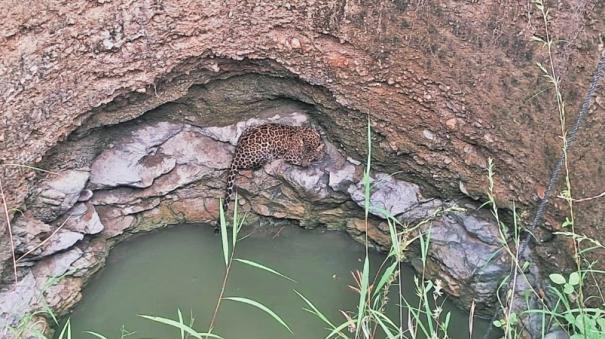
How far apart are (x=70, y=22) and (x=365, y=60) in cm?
160

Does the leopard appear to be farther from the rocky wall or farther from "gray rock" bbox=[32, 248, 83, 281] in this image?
"gray rock" bbox=[32, 248, 83, 281]

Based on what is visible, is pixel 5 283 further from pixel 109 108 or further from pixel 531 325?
pixel 531 325

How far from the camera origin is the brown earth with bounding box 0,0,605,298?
11.3 feet

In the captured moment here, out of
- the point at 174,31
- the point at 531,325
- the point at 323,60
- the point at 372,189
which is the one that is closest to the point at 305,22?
the point at 323,60

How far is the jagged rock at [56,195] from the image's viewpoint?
149 inches

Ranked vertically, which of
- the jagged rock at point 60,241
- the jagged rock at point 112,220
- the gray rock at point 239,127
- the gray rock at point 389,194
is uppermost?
the gray rock at point 239,127

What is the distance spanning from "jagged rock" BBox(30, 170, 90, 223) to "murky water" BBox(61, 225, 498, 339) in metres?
0.47

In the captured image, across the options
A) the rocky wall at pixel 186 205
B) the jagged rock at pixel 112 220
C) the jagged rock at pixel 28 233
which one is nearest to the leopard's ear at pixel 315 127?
the rocky wall at pixel 186 205

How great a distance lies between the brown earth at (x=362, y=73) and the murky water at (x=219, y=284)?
0.59 m

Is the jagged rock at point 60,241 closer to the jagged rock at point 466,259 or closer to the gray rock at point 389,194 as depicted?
the gray rock at point 389,194

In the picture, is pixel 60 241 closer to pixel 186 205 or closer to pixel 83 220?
pixel 83 220

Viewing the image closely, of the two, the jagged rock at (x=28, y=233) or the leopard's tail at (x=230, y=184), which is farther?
the leopard's tail at (x=230, y=184)

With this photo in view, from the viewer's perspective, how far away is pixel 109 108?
3.94 metres

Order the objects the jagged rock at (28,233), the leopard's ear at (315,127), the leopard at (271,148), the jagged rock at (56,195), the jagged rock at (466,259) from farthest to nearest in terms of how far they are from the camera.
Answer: the leopard's ear at (315,127) → the leopard at (271,148) → the jagged rock at (466,259) → the jagged rock at (56,195) → the jagged rock at (28,233)
